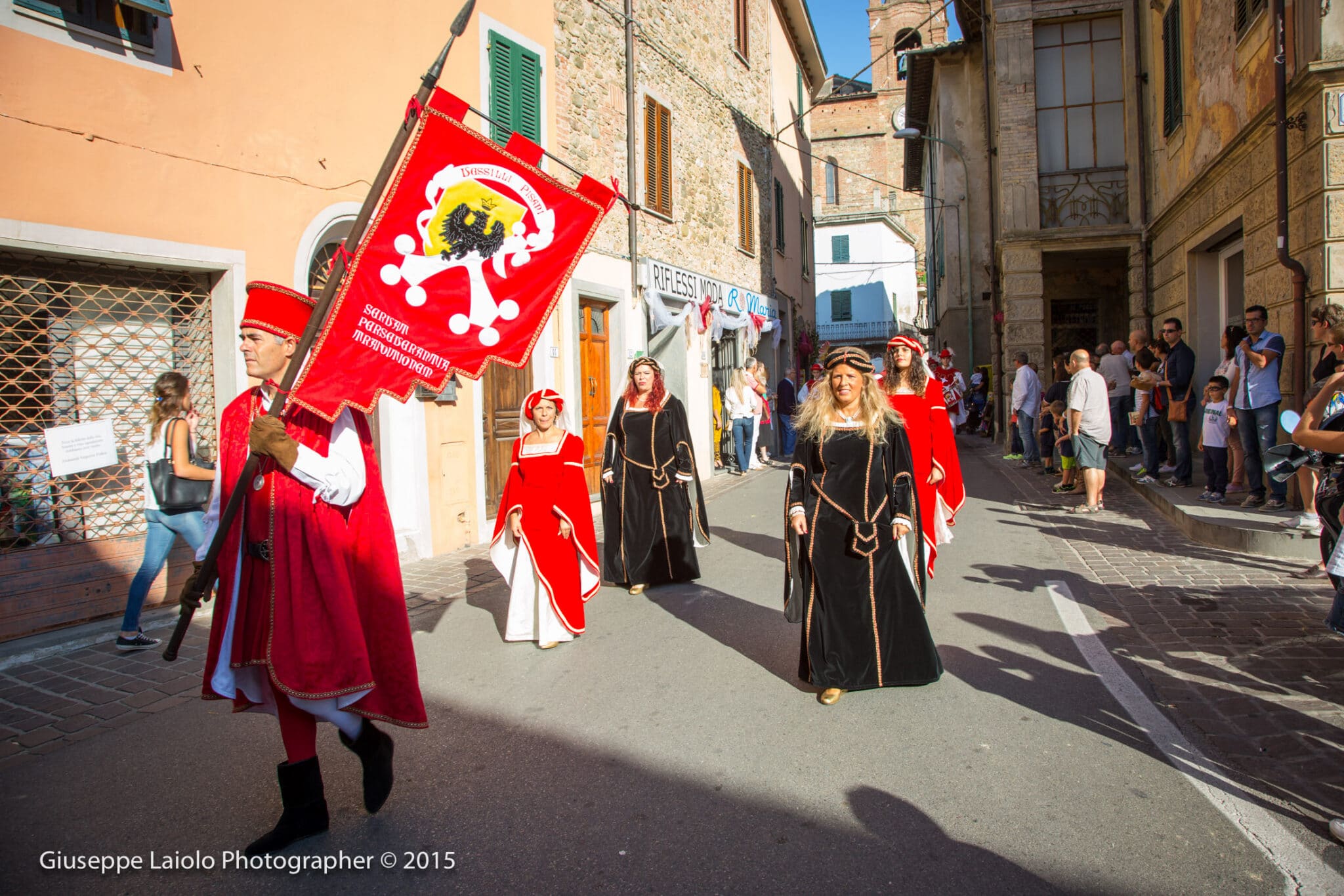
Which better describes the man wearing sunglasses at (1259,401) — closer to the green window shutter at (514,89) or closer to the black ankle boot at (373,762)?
the green window shutter at (514,89)

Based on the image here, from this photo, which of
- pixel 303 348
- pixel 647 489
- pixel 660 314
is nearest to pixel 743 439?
pixel 660 314

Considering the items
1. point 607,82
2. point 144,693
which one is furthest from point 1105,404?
point 144,693

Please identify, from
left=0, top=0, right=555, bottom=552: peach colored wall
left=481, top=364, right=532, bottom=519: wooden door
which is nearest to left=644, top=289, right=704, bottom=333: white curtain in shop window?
left=481, top=364, right=532, bottom=519: wooden door

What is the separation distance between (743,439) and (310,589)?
1373 centimetres

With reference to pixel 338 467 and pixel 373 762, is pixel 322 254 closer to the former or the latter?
pixel 338 467

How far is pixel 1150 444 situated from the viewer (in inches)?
452

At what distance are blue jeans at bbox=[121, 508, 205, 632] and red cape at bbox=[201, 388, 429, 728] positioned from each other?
304cm

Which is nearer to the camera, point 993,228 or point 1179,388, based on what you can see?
point 1179,388

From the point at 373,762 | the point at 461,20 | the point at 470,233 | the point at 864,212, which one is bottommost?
the point at 373,762

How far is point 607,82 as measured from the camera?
13.1 m

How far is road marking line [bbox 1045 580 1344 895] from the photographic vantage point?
2.82 m

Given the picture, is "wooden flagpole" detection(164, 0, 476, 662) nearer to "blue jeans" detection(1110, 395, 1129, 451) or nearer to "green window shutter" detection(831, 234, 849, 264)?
"blue jeans" detection(1110, 395, 1129, 451)

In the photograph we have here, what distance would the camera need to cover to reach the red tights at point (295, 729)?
3.16 meters

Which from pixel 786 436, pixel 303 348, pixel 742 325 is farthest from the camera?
pixel 786 436
